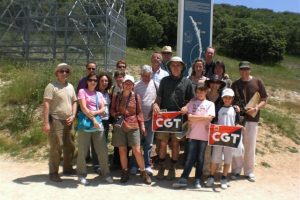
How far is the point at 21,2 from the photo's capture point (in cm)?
1702

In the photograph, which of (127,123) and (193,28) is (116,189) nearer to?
(127,123)

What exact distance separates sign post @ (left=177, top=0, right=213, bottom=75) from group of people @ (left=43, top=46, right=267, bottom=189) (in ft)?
5.62

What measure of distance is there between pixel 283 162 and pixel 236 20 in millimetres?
59408

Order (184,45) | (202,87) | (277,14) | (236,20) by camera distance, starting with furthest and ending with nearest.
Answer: (277,14)
(236,20)
(184,45)
(202,87)

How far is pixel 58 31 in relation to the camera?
1684 cm

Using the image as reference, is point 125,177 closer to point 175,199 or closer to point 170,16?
point 175,199

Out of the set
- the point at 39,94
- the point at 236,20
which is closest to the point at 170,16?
the point at 236,20

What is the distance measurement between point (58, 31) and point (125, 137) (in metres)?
10.9

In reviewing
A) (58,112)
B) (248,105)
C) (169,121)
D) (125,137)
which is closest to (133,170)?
(125,137)

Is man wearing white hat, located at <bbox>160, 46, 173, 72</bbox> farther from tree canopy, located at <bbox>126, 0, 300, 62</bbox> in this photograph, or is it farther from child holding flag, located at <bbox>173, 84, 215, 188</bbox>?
tree canopy, located at <bbox>126, 0, 300, 62</bbox>

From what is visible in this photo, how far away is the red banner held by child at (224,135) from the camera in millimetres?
6777

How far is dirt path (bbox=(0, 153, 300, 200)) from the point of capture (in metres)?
6.27

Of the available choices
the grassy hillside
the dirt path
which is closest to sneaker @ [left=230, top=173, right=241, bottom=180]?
the dirt path

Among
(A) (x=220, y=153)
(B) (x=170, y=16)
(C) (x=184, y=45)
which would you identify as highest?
(B) (x=170, y=16)
